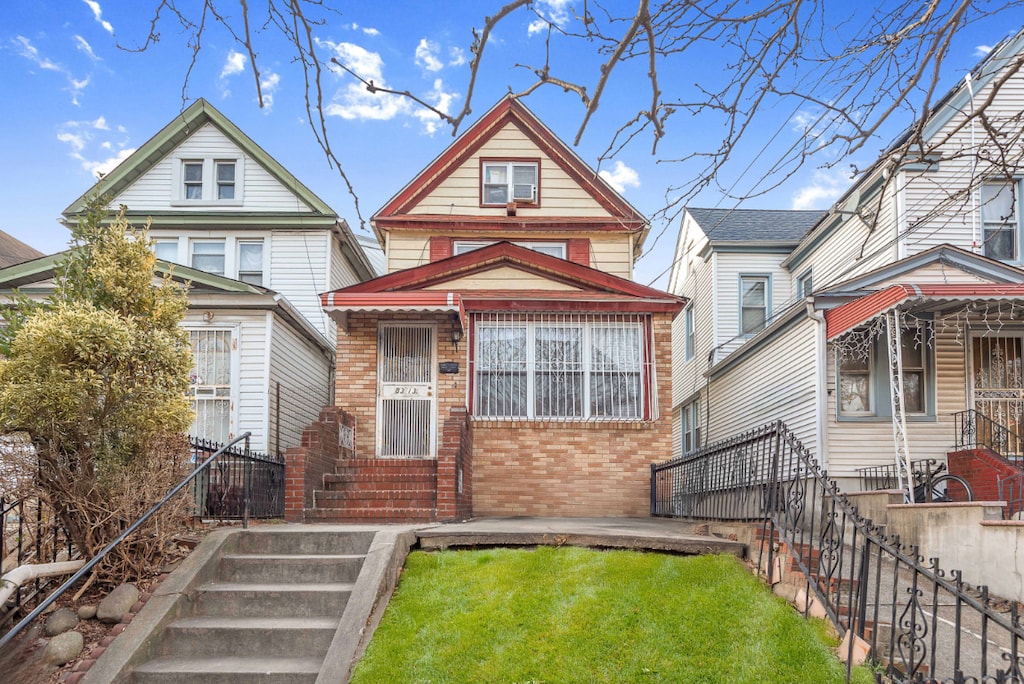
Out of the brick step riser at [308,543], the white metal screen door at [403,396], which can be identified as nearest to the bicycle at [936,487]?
the white metal screen door at [403,396]

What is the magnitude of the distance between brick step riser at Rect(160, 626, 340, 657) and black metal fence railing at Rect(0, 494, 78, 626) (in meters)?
1.42

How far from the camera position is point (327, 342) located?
18.9 metres

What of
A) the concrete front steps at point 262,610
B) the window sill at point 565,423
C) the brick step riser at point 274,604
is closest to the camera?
the concrete front steps at point 262,610

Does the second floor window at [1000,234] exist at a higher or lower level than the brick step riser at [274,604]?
higher

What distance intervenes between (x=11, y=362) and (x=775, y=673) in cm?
659

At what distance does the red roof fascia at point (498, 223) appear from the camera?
16.8 meters

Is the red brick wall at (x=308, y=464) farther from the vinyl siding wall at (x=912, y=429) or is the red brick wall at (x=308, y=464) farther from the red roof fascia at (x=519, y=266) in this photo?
the vinyl siding wall at (x=912, y=429)

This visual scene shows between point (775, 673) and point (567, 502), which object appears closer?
point (775, 673)

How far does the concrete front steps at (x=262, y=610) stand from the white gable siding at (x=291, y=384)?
7205 mm

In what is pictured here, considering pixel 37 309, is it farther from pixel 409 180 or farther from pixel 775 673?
pixel 409 180

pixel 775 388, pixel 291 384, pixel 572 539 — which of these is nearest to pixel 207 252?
pixel 291 384

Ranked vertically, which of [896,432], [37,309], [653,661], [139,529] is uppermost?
[37,309]

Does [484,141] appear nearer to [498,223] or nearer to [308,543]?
[498,223]

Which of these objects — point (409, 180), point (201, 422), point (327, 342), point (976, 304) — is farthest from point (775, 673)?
point (327, 342)
